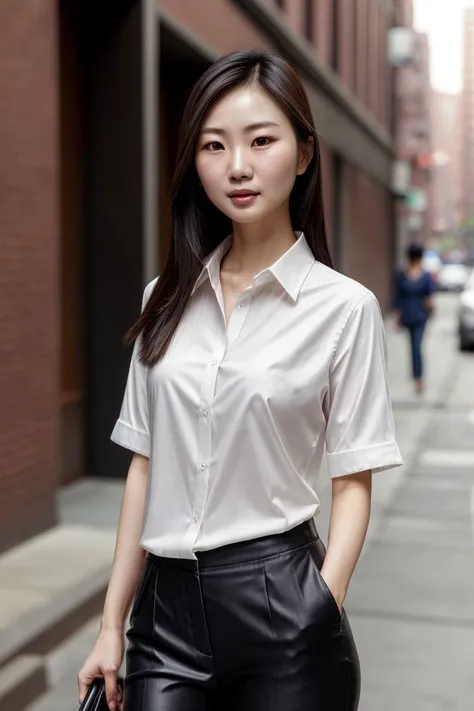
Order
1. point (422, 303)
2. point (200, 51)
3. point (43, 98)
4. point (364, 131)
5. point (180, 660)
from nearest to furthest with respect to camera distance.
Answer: point (180, 660) → point (43, 98) → point (200, 51) → point (422, 303) → point (364, 131)

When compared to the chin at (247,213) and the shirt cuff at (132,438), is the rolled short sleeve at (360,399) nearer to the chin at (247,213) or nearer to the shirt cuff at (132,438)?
the chin at (247,213)

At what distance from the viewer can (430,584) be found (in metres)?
6.45

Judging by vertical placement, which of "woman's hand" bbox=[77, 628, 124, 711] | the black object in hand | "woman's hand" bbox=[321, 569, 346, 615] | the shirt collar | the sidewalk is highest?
the shirt collar

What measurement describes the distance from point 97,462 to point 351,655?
7.15m

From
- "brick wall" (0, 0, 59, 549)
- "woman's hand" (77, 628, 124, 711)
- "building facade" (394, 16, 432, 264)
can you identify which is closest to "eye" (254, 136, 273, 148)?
"woman's hand" (77, 628, 124, 711)

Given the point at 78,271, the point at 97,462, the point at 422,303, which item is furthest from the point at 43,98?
the point at 422,303

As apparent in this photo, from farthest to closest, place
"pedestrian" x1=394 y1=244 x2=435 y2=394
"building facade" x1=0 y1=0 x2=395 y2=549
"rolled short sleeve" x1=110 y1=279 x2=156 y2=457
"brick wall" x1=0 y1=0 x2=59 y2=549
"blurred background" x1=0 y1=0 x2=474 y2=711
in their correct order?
"pedestrian" x1=394 y1=244 x2=435 y2=394 → "building facade" x1=0 y1=0 x2=395 y2=549 → "brick wall" x1=0 y1=0 x2=59 y2=549 → "blurred background" x1=0 y1=0 x2=474 y2=711 → "rolled short sleeve" x1=110 y1=279 x2=156 y2=457

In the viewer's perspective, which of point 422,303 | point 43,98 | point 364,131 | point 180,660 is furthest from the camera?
point 364,131

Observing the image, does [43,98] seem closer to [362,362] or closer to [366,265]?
[362,362]

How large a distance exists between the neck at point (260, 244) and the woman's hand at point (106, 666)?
76cm

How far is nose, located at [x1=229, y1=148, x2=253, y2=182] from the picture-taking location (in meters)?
2.09

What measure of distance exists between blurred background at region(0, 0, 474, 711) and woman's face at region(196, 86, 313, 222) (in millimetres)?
238

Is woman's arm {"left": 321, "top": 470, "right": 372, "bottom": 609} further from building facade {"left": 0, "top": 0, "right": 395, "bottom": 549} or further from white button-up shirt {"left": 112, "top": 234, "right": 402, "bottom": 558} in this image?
building facade {"left": 0, "top": 0, "right": 395, "bottom": 549}

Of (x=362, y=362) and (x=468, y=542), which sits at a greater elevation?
(x=362, y=362)
